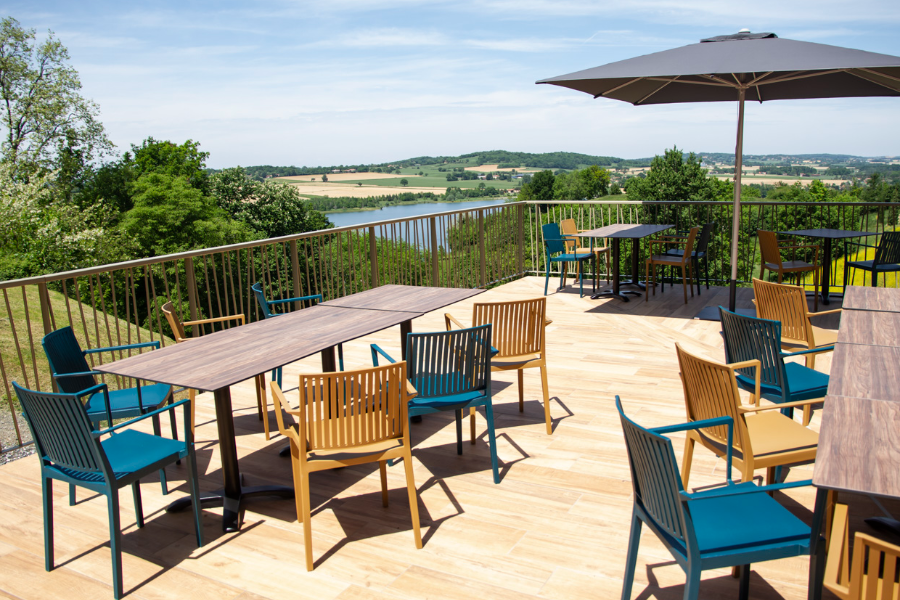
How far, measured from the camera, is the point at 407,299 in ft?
14.4

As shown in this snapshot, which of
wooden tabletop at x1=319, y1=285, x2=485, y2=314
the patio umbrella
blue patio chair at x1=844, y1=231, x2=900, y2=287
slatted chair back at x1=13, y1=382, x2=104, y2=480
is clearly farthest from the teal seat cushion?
blue patio chair at x1=844, y1=231, x2=900, y2=287

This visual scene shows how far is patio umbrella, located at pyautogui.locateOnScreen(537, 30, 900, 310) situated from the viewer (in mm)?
5078

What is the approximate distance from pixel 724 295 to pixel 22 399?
7.97 metres

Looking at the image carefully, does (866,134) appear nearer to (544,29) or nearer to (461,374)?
(544,29)

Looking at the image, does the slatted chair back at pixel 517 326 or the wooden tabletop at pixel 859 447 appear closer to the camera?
the wooden tabletop at pixel 859 447

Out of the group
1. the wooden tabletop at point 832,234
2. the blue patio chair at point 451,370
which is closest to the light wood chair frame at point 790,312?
the blue patio chair at point 451,370

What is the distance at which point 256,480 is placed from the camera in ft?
11.7

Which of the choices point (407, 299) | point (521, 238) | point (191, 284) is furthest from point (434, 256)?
point (407, 299)

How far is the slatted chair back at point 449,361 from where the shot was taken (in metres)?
3.23

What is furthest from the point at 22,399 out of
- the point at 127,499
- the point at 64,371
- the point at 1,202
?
the point at 1,202

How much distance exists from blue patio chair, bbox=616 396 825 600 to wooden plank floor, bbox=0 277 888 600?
528 millimetres

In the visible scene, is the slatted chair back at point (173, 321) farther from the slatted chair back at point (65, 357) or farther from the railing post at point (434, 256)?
the railing post at point (434, 256)

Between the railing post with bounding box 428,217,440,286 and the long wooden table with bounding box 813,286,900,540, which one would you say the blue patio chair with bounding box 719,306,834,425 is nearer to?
the long wooden table with bounding box 813,286,900,540

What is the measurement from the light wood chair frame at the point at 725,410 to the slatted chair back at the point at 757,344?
469 mm
